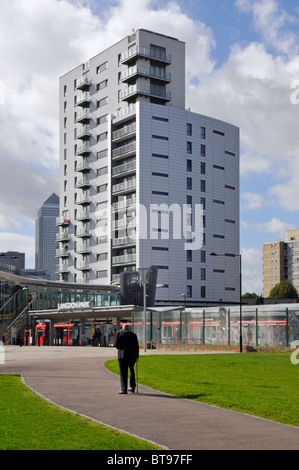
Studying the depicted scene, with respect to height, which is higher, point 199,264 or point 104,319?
point 199,264

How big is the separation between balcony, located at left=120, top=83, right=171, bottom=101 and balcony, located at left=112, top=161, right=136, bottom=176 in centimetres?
1050

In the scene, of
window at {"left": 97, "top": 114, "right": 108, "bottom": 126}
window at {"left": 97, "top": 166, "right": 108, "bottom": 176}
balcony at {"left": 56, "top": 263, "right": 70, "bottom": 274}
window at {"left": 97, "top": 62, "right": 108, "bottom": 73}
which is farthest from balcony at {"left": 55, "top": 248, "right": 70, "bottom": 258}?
window at {"left": 97, "top": 62, "right": 108, "bottom": 73}

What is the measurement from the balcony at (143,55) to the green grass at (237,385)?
77.4 meters

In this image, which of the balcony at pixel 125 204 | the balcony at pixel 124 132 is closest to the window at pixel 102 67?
the balcony at pixel 124 132

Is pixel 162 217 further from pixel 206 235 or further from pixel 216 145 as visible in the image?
pixel 216 145

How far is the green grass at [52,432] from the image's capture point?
9.22 meters

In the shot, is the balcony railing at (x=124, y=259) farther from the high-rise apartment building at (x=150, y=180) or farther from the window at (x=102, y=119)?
the window at (x=102, y=119)

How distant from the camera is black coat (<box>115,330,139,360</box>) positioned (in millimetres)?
17125

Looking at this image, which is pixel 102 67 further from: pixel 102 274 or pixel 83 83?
pixel 102 274
